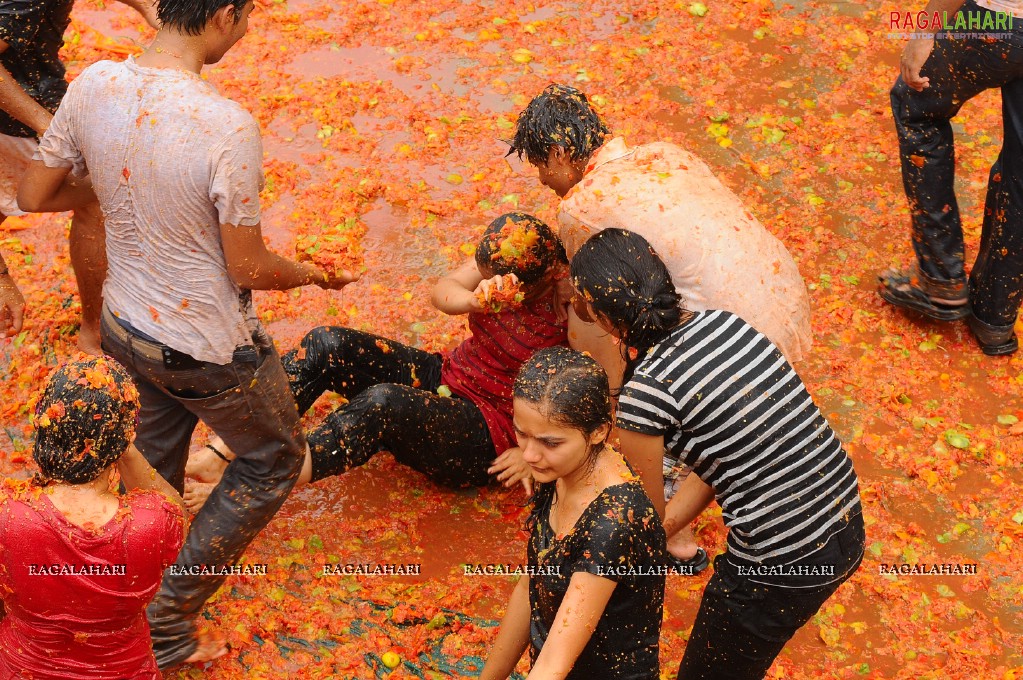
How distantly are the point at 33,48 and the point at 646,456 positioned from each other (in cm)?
300

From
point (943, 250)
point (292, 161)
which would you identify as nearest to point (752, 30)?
point (943, 250)

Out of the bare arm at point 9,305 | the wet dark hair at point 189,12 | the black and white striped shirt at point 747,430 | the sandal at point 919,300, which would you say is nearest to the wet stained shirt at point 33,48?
the bare arm at point 9,305

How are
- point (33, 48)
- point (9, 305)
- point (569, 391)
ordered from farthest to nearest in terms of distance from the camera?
1. point (9, 305)
2. point (33, 48)
3. point (569, 391)

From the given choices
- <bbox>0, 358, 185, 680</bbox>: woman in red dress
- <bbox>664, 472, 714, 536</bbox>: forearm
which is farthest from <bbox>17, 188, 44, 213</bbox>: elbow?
<bbox>664, 472, 714, 536</bbox>: forearm

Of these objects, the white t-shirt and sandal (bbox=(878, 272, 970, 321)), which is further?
sandal (bbox=(878, 272, 970, 321))

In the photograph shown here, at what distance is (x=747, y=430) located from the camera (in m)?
2.85

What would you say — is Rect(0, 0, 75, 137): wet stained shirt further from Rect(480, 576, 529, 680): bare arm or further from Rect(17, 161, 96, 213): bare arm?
Rect(480, 576, 529, 680): bare arm

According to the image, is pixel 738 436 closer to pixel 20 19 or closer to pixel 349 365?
pixel 349 365

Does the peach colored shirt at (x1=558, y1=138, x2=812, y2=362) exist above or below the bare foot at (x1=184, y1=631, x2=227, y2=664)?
above

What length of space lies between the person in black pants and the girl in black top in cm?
290

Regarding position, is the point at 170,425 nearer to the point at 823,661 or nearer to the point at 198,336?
the point at 198,336

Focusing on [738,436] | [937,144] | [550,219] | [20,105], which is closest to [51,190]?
[20,105]

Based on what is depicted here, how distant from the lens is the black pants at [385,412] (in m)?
3.91

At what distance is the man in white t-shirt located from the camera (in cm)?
292
